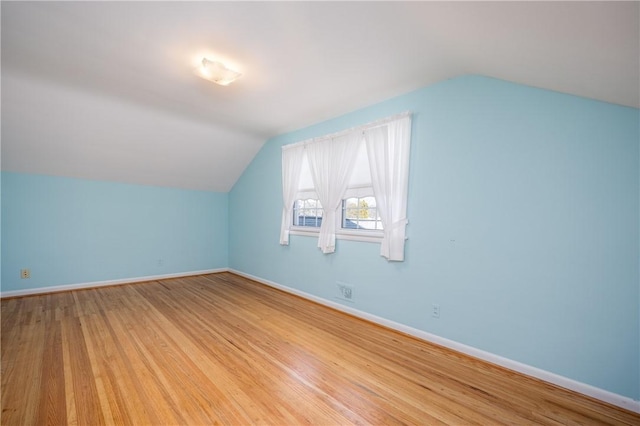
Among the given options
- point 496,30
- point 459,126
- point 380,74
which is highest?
point 380,74

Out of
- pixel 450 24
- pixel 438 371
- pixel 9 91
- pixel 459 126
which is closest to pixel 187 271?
pixel 9 91

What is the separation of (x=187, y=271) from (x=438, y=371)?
4.69m

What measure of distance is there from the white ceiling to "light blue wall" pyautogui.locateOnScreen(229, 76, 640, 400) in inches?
8.1

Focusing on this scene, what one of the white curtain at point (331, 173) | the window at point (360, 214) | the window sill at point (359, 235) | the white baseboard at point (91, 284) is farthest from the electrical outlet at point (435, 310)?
the white baseboard at point (91, 284)

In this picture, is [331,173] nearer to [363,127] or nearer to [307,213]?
[363,127]

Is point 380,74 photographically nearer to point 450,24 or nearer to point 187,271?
point 450,24

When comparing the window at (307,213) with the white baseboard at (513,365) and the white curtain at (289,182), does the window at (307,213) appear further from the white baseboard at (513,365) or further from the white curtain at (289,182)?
the white baseboard at (513,365)

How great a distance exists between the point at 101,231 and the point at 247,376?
391cm

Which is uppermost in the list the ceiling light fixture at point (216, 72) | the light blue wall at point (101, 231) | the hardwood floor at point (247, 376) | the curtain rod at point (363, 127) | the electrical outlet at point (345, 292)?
the ceiling light fixture at point (216, 72)

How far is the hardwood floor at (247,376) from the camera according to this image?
1643 millimetres

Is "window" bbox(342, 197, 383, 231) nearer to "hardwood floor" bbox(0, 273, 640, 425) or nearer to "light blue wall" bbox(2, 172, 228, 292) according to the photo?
"hardwood floor" bbox(0, 273, 640, 425)

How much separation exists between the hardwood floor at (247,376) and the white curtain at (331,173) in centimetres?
106

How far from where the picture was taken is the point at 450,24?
1.72 metres

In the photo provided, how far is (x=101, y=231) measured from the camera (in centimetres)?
442
